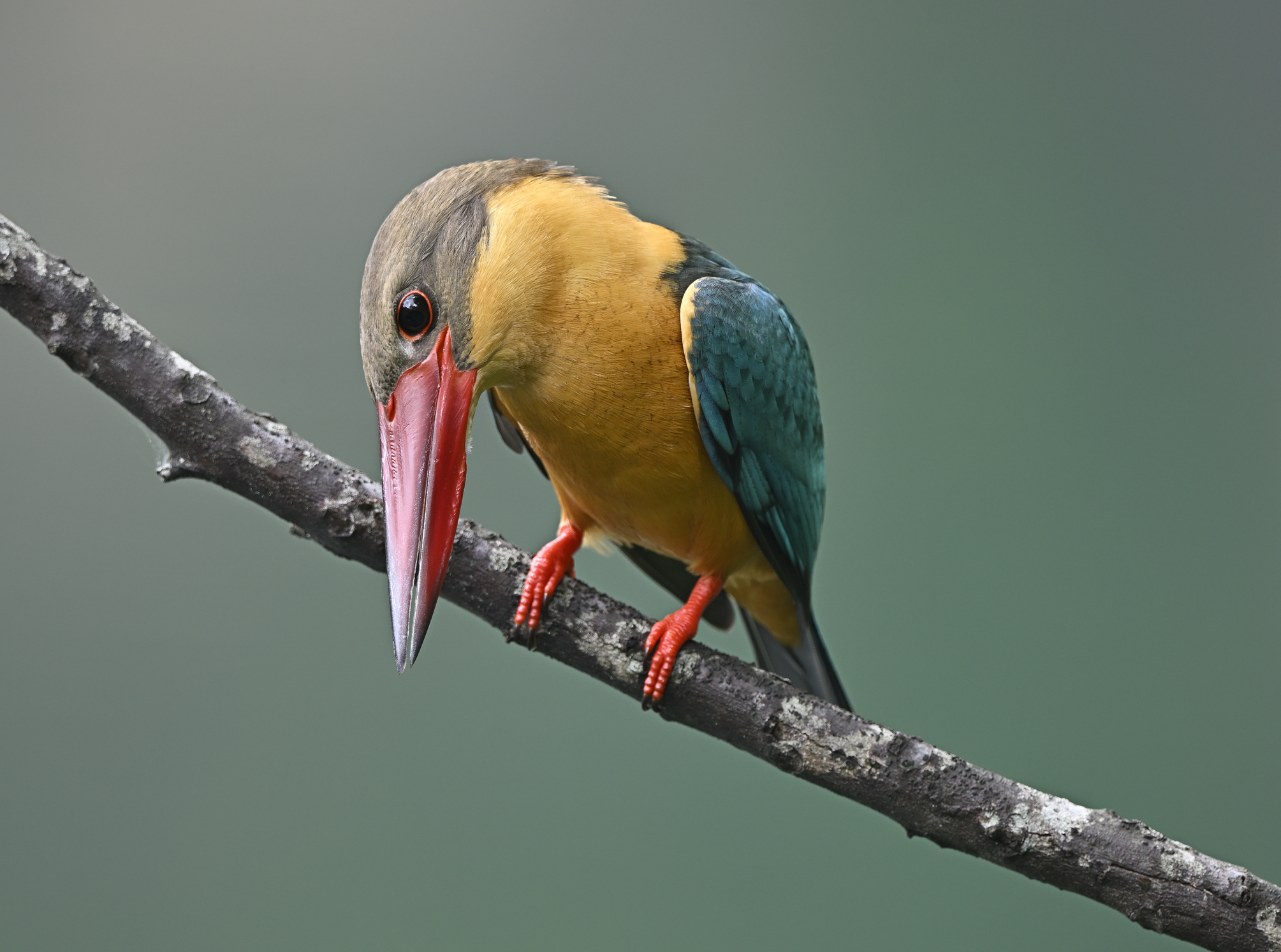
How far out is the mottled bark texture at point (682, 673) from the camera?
145cm

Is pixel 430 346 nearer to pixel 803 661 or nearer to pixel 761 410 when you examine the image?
pixel 761 410

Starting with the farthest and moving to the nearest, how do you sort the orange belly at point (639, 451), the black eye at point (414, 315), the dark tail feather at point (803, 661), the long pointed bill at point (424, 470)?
the dark tail feather at point (803, 661) < the orange belly at point (639, 451) < the black eye at point (414, 315) < the long pointed bill at point (424, 470)

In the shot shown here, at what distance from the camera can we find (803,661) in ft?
7.24

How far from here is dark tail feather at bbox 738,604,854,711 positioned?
2146 millimetres

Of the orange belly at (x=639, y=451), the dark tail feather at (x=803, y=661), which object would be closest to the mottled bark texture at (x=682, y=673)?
the orange belly at (x=639, y=451)

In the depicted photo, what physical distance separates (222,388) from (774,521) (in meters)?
0.98

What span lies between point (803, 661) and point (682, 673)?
58 cm

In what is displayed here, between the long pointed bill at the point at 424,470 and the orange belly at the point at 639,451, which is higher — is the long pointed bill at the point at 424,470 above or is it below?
below

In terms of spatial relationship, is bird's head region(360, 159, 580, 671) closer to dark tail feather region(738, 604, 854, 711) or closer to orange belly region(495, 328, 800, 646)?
orange belly region(495, 328, 800, 646)

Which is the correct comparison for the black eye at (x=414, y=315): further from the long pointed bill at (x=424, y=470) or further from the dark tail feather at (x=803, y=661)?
the dark tail feather at (x=803, y=661)

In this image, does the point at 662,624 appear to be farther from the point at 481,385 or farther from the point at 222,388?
the point at 222,388

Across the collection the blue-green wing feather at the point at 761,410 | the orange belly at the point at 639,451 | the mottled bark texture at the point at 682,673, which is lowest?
the mottled bark texture at the point at 682,673

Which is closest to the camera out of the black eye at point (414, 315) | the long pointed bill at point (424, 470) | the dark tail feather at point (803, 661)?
the long pointed bill at point (424, 470)

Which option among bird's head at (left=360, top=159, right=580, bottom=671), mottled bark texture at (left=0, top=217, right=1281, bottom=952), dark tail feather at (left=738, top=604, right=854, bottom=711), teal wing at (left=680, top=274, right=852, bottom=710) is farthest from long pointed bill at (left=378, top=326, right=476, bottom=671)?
dark tail feather at (left=738, top=604, right=854, bottom=711)
